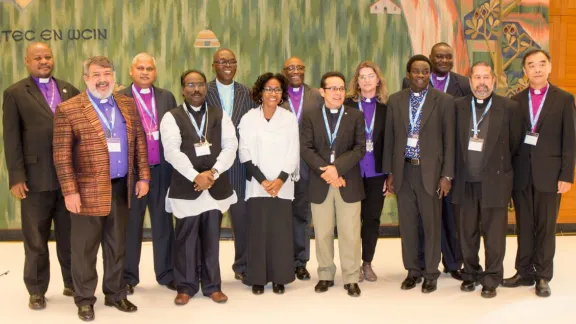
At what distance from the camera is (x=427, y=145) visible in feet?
15.0

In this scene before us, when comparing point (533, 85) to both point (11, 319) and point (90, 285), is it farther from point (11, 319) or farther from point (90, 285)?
point (11, 319)

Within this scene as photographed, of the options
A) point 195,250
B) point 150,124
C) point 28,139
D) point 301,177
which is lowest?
point 195,250

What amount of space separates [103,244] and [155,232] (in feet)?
2.06

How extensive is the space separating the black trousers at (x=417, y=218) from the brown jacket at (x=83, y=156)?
2215 millimetres

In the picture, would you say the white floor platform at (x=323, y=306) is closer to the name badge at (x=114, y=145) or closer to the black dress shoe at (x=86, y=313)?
the black dress shoe at (x=86, y=313)

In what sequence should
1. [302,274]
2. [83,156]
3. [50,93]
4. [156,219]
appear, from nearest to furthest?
[83,156] → [50,93] → [156,219] → [302,274]

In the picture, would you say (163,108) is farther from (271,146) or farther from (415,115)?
(415,115)

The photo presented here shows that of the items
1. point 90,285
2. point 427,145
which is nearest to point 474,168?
point 427,145

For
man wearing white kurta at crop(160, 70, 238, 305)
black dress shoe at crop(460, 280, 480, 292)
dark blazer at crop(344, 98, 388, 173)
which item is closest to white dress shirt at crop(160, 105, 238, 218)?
man wearing white kurta at crop(160, 70, 238, 305)

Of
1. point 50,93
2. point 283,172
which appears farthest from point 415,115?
point 50,93

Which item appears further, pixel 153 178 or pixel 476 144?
pixel 153 178

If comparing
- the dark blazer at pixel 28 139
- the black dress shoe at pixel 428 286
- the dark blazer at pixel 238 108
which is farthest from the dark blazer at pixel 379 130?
the dark blazer at pixel 28 139

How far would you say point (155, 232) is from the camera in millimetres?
4828

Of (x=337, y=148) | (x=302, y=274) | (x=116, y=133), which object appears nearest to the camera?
(x=116, y=133)
